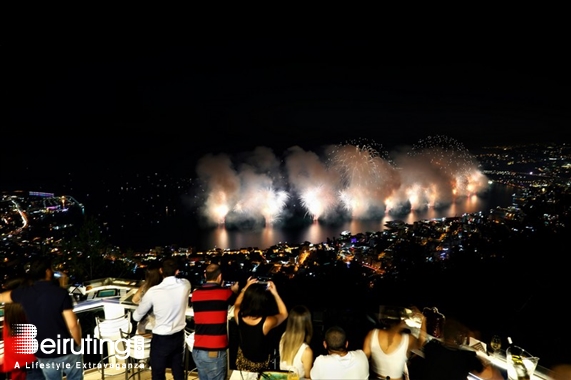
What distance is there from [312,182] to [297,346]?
5156 cm

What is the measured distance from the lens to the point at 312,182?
2148 inches

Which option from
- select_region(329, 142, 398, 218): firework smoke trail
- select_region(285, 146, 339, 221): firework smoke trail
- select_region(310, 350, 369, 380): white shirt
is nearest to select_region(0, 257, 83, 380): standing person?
select_region(310, 350, 369, 380): white shirt

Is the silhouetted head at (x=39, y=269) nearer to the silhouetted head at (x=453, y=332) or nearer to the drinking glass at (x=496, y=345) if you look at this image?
the silhouetted head at (x=453, y=332)

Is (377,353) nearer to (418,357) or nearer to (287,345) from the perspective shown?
(418,357)

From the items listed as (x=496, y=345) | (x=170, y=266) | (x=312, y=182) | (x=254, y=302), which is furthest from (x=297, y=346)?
(x=312, y=182)

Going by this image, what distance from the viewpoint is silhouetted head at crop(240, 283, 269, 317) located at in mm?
3195

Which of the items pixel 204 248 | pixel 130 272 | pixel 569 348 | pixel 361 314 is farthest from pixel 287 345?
pixel 204 248

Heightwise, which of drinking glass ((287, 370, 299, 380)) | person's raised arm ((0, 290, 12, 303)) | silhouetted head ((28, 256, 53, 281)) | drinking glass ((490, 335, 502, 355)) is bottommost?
drinking glass ((287, 370, 299, 380))

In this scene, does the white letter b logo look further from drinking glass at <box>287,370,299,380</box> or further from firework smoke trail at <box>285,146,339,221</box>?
firework smoke trail at <box>285,146,339,221</box>

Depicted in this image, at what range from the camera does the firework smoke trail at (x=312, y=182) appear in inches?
2072

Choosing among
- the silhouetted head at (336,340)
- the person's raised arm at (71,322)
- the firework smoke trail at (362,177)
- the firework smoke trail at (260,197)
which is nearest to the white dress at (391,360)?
the silhouetted head at (336,340)

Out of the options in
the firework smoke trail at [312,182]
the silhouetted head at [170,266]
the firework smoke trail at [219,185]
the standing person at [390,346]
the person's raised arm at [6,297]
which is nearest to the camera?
the person's raised arm at [6,297]

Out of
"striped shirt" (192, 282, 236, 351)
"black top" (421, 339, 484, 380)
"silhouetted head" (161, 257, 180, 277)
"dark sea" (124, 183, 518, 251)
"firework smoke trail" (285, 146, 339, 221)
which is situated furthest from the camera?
"firework smoke trail" (285, 146, 339, 221)

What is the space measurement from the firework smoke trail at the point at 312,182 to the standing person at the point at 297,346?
161 ft
